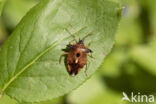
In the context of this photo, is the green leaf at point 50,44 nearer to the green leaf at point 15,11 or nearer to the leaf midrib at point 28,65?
the leaf midrib at point 28,65

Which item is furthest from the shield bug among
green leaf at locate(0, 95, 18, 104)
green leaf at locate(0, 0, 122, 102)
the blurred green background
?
the blurred green background

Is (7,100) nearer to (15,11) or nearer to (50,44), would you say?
(50,44)

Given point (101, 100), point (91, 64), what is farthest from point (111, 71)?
point (91, 64)

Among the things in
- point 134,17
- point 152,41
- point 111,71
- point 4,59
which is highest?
point 4,59

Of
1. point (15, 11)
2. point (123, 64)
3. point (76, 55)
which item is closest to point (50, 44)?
point (76, 55)

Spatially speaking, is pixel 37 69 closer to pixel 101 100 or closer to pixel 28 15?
pixel 28 15

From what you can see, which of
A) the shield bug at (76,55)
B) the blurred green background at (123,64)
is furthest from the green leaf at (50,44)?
the blurred green background at (123,64)

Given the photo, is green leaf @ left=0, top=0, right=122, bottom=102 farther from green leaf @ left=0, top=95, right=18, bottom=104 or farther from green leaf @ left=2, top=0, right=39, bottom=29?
green leaf @ left=2, top=0, right=39, bottom=29
